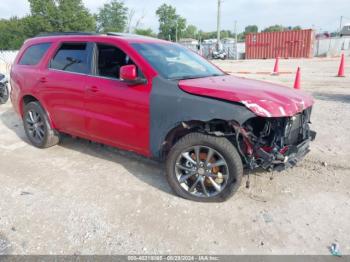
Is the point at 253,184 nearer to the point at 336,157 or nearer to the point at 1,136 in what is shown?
the point at 336,157

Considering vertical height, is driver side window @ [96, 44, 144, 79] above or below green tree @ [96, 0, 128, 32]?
below

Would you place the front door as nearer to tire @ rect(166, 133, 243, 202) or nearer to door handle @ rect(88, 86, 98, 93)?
door handle @ rect(88, 86, 98, 93)

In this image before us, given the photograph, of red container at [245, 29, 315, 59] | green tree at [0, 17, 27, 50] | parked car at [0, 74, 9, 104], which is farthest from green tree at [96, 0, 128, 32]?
parked car at [0, 74, 9, 104]

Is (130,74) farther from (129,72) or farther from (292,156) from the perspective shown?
(292,156)

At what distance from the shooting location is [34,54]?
17.2 feet

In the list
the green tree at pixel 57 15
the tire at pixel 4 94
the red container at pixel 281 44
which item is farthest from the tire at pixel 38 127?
the green tree at pixel 57 15

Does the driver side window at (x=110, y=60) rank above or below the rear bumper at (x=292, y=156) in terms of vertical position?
above

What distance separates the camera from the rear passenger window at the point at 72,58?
4.36 m

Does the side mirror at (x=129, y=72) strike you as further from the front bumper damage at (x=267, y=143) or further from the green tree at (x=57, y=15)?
the green tree at (x=57, y=15)

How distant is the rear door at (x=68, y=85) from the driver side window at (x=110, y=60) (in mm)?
164

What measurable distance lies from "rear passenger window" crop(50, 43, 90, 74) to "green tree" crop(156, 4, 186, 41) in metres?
81.5

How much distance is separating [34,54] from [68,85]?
131 cm

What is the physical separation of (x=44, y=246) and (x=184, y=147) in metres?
1.66

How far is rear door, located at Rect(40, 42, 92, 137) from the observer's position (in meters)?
4.34
